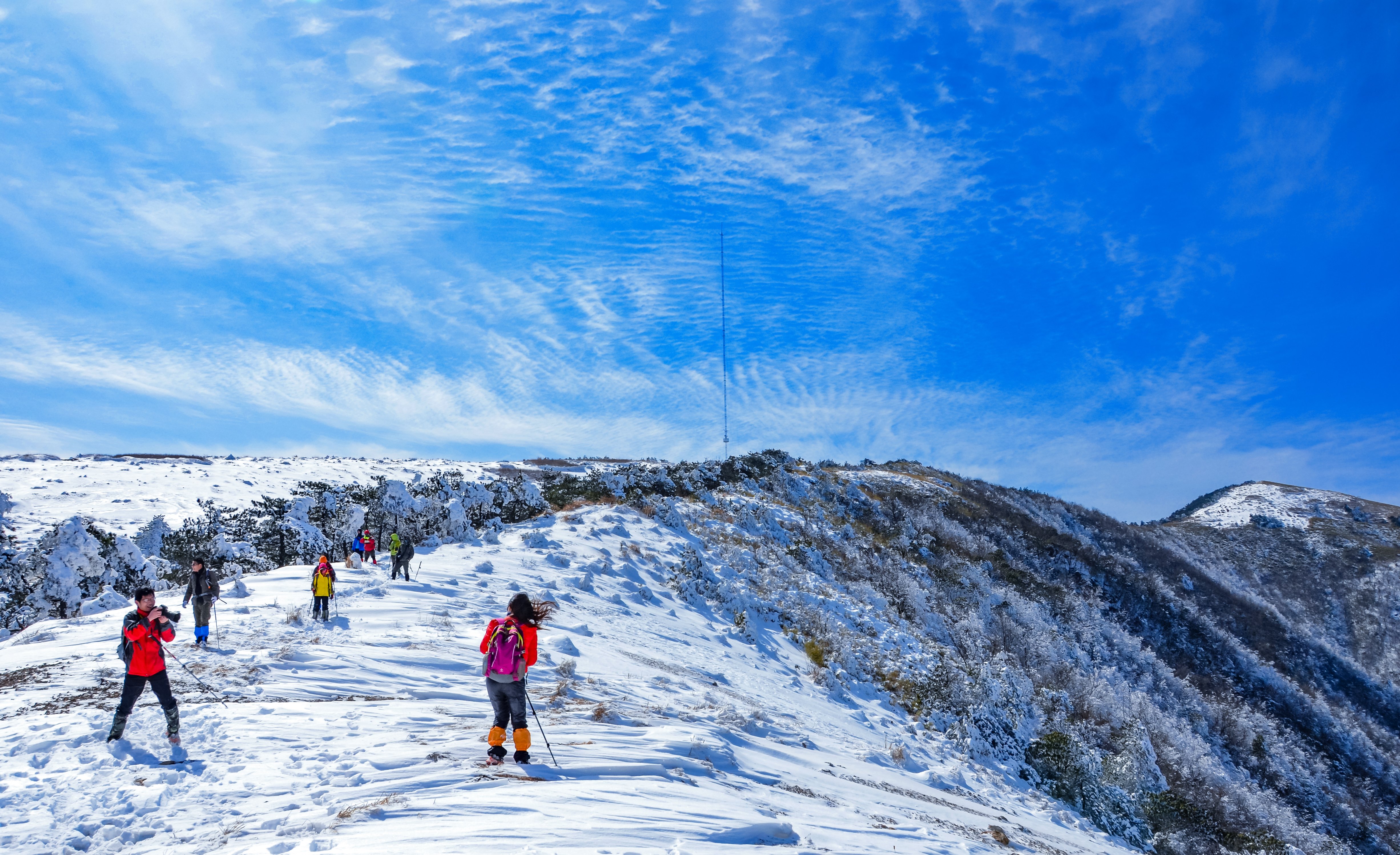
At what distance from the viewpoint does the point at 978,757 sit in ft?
57.5

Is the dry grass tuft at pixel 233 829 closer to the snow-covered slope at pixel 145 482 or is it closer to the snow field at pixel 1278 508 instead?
the snow-covered slope at pixel 145 482

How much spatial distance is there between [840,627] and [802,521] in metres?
14.8

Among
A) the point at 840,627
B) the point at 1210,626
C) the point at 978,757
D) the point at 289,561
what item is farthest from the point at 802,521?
the point at 1210,626

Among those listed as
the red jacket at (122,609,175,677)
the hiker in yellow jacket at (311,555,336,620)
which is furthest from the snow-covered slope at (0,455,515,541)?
the red jacket at (122,609,175,677)

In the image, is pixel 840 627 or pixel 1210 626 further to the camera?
pixel 1210 626

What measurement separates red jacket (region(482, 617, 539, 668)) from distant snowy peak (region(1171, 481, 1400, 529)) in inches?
4337

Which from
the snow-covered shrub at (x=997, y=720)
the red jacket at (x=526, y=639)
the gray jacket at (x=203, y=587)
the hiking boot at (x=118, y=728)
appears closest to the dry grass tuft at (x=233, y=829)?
the red jacket at (x=526, y=639)

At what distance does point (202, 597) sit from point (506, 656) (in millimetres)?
8270

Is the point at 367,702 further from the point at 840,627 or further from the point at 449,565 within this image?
the point at 840,627

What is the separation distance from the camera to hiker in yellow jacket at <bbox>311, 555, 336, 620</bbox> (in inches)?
565

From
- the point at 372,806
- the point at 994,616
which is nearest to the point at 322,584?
the point at 372,806

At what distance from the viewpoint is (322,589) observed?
1440cm

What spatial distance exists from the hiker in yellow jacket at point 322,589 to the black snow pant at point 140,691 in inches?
253

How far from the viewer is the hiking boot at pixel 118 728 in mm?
7805
